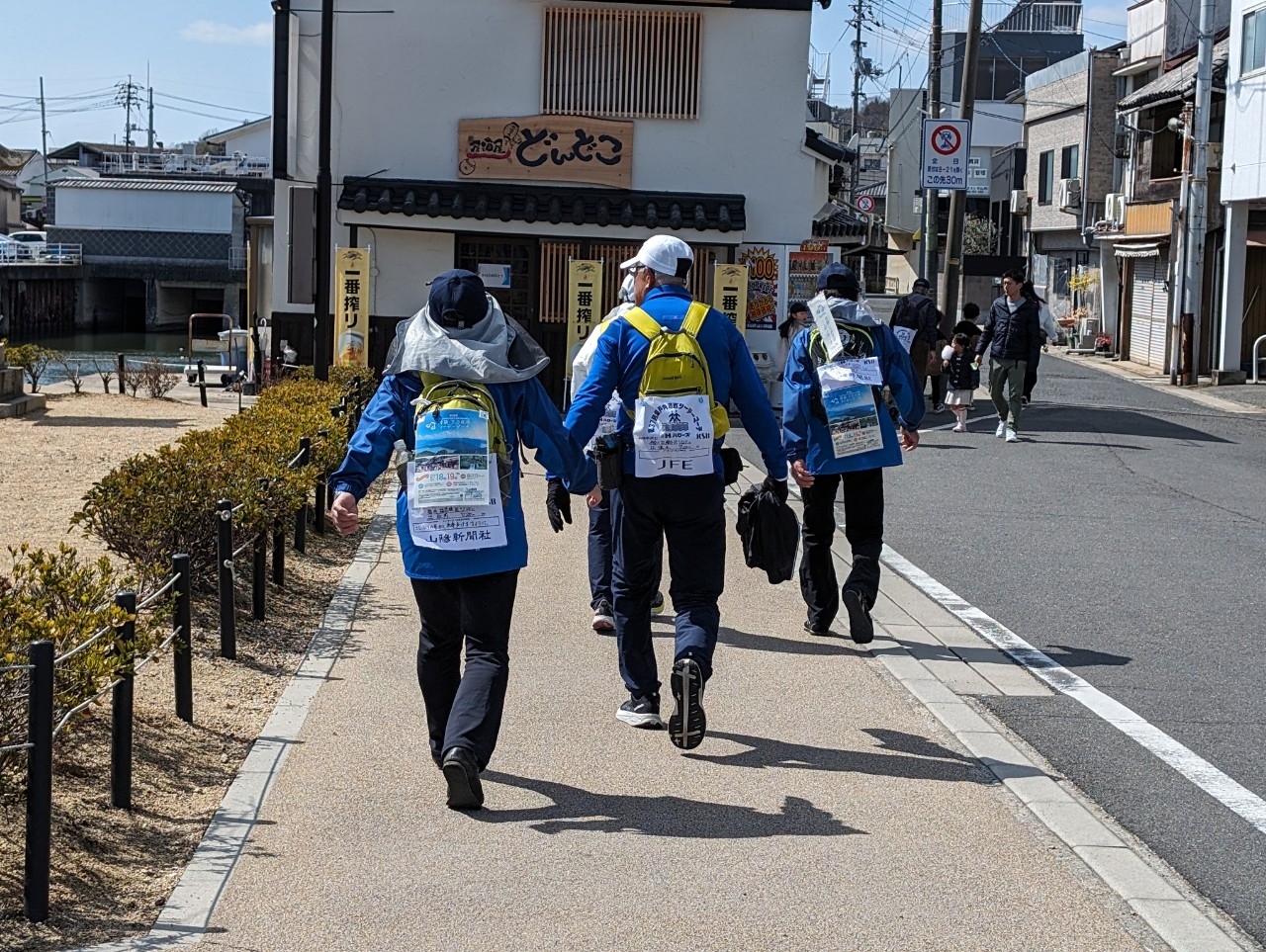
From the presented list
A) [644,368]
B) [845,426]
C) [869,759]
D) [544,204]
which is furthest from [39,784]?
[544,204]

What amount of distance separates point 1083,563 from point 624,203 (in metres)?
12.8

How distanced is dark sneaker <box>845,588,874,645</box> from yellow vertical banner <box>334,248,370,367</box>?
46.9 ft

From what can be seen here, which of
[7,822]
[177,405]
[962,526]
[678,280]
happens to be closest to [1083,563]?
[962,526]

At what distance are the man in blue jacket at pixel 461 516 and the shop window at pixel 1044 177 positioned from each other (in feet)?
142

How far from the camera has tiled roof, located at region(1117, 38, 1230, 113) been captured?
28.6m

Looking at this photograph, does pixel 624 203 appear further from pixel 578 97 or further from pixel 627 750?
pixel 627 750

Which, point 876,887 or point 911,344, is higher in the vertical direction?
point 911,344

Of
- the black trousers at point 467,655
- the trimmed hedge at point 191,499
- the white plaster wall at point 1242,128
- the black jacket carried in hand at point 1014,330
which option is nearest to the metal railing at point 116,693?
the trimmed hedge at point 191,499

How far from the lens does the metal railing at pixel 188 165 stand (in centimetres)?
8044

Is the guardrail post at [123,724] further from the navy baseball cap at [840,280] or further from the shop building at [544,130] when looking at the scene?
the shop building at [544,130]

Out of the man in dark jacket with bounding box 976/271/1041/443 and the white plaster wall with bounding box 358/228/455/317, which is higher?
the white plaster wall with bounding box 358/228/455/317

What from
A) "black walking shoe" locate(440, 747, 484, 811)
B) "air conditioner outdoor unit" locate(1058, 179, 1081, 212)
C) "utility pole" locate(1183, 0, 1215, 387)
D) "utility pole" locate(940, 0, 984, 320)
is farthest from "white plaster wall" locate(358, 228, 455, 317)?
"air conditioner outdoor unit" locate(1058, 179, 1081, 212)

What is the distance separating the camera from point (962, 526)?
464 inches

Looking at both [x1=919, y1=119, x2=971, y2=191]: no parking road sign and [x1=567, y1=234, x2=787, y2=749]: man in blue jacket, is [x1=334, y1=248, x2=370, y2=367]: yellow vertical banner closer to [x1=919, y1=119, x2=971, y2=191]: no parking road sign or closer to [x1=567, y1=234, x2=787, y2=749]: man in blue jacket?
[x1=919, y1=119, x2=971, y2=191]: no parking road sign
